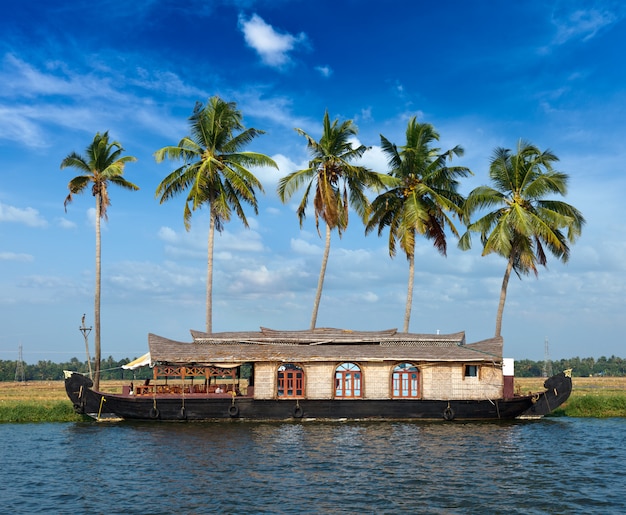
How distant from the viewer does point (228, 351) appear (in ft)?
90.7

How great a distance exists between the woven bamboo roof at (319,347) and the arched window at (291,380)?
1.90 ft

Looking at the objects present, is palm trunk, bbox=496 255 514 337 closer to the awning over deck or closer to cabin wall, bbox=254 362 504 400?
cabin wall, bbox=254 362 504 400

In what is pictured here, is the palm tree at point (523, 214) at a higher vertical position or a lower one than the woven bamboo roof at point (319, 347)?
higher

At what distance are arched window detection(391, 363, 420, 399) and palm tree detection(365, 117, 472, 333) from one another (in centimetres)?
723

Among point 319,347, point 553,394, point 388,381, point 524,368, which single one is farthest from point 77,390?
point 524,368

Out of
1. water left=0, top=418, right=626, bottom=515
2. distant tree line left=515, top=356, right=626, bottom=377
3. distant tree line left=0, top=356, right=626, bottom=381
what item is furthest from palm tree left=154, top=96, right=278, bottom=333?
distant tree line left=515, top=356, right=626, bottom=377

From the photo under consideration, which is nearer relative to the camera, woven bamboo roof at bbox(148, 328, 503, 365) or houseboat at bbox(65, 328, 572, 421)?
houseboat at bbox(65, 328, 572, 421)

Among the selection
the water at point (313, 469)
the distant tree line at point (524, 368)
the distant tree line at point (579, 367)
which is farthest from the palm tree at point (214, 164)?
the distant tree line at point (579, 367)

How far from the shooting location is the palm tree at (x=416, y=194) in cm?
3428

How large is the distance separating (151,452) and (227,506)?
7.04 metres

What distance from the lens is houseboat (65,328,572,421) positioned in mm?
26734

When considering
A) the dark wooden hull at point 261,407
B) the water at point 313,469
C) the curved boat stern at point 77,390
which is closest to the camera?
the water at point 313,469

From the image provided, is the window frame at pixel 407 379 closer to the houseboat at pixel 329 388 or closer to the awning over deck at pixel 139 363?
the houseboat at pixel 329 388

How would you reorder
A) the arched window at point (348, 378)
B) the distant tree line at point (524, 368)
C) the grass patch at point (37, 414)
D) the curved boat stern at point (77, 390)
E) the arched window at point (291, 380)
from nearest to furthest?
the curved boat stern at point (77, 390) < the arched window at point (348, 378) < the arched window at point (291, 380) < the grass patch at point (37, 414) < the distant tree line at point (524, 368)
